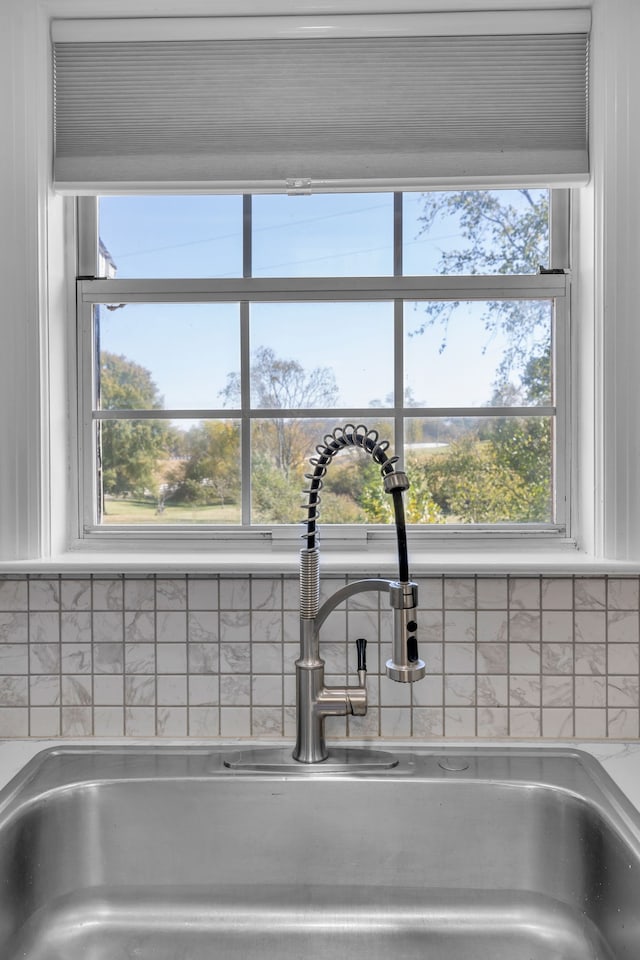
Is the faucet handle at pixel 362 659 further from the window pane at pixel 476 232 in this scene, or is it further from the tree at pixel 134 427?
the window pane at pixel 476 232

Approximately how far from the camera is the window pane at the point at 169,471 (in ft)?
4.40

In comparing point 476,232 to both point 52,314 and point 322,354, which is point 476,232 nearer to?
point 322,354

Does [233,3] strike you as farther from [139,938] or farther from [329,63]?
[139,938]

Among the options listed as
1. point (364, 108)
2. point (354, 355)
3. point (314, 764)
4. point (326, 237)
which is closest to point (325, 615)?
point (314, 764)

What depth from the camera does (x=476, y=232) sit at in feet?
4.35

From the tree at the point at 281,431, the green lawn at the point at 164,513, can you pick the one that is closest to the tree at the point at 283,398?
the tree at the point at 281,431

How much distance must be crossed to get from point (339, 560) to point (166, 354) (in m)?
0.57

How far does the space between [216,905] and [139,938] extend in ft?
0.41

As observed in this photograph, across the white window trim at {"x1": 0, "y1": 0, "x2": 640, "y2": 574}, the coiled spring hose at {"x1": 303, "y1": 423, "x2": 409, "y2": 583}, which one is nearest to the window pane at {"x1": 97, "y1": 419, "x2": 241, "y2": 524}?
the white window trim at {"x1": 0, "y1": 0, "x2": 640, "y2": 574}

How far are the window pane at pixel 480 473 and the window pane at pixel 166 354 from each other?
0.43m

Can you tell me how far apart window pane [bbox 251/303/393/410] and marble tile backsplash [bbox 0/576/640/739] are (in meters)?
0.39

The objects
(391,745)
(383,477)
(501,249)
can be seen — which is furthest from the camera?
(501,249)

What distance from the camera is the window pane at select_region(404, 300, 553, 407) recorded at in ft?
4.35

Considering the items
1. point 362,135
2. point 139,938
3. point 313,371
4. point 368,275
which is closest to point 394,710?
point 139,938
